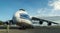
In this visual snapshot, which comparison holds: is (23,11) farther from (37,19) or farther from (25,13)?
(37,19)

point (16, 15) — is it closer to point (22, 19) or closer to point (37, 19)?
point (22, 19)

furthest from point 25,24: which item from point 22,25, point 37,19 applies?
point 37,19

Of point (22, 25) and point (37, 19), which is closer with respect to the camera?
point (22, 25)

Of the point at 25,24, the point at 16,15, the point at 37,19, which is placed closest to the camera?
the point at 25,24

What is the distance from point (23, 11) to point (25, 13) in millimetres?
840

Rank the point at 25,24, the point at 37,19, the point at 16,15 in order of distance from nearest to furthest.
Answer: the point at 25,24 → the point at 16,15 → the point at 37,19

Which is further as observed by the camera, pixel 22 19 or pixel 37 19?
pixel 37 19

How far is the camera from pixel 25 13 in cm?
3316

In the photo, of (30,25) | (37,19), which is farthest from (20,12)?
(37,19)

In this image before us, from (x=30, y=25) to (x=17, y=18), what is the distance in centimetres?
249

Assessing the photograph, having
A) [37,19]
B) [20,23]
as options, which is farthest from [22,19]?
[37,19]

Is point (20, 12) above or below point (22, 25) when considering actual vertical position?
above

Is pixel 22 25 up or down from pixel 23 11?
down

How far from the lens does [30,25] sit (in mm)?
32562
